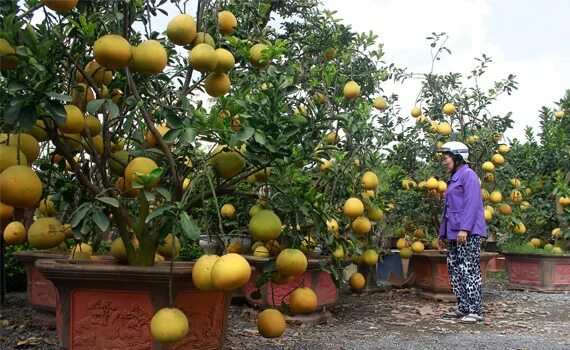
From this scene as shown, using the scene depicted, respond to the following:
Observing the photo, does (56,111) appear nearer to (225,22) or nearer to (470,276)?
(225,22)

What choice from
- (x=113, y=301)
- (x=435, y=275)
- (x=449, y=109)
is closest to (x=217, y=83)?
(x=113, y=301)

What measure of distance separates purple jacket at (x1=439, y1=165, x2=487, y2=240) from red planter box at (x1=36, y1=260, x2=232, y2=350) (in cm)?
308

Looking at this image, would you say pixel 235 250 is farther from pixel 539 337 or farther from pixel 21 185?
pixel 21 185

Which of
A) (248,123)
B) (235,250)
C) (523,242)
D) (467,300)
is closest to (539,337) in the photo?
(467,300)

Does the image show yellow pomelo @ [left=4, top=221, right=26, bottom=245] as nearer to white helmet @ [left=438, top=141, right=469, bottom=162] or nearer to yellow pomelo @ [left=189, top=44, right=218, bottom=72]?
yellow pomelo @ [left=189, top=44, right=218, bottom=72]

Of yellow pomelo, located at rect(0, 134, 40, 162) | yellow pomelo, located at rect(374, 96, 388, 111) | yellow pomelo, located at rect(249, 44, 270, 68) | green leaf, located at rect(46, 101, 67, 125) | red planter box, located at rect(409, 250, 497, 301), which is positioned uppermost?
yellow pomelo, located at rect(374, 96, 388, 111)

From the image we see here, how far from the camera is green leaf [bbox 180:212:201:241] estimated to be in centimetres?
205

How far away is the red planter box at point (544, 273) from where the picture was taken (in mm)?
7203

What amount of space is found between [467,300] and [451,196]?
2.87ft

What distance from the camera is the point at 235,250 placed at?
14.9 feet

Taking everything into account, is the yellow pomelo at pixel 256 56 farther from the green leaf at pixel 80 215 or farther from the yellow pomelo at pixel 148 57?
the green leaf at pixel 80 215

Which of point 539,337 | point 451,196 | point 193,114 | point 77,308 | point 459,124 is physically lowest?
point 539,337

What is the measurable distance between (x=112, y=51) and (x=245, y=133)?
0.56 m

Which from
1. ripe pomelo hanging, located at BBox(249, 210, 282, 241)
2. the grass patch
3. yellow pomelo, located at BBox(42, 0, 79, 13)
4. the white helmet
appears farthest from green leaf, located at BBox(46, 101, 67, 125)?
the grass patch
